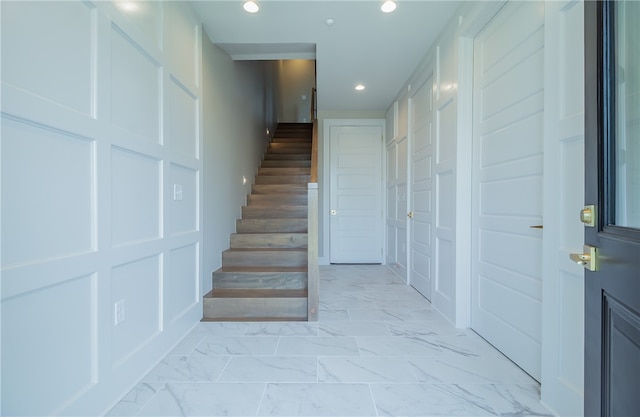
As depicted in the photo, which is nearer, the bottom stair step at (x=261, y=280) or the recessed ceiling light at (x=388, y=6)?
the recessed ceiling light at (x=388, y=6)

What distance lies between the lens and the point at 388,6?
226 centimetres

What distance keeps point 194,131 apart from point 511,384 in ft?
9.08

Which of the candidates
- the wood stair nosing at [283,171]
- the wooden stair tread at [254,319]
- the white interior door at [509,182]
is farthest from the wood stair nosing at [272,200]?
the white interior door at [509,182]

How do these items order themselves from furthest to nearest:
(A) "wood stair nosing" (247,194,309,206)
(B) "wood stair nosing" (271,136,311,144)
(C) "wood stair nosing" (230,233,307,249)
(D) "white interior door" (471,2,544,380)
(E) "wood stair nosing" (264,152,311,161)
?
1. (B) "wood stair nosing" (271,136,311,144)
2. (E) "wood stair nosing" (264,152,311,161)
3. (A) "wood stair nosing" (247,194,309,206)
4. (C) "wood stair nosing" (230,233,307,249)
5. (D) "white interior door" (471,2,544,380)

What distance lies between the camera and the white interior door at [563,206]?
4.17 feet

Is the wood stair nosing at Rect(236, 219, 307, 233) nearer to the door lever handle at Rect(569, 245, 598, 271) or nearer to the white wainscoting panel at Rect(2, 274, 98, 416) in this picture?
the white wainscoting panel at Rect(2, 274, 98, 416)

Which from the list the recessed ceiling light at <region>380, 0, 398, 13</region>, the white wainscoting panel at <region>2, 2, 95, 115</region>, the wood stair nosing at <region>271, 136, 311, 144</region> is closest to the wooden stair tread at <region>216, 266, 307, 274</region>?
the white wainscoting panel at <region>2, 2, 95, 115</region>

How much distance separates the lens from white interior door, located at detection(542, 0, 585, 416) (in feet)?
4.17

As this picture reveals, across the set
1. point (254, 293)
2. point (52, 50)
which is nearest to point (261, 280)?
point (254, 293)

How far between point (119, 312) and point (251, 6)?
2261mm

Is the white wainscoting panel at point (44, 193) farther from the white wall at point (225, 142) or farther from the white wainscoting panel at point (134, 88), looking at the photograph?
the white wall at point (225, 142)

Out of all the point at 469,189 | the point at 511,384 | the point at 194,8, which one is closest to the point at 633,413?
the point at 511,384

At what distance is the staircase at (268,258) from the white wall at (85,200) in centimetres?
64

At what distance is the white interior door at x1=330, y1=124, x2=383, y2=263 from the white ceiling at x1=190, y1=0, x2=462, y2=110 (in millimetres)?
1415
